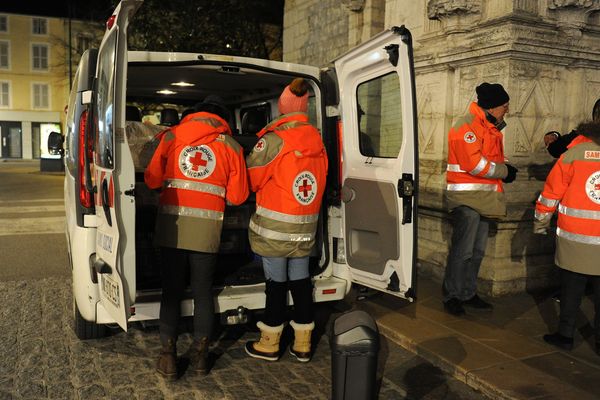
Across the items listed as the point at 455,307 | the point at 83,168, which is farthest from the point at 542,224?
the point at 83,168

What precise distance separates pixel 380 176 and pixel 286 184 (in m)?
0.72

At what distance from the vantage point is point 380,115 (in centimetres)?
598

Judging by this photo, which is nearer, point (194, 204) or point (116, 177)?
point (116, 177)

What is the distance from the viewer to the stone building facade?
5.35 meters

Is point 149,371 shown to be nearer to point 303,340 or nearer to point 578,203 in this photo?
point 303,340

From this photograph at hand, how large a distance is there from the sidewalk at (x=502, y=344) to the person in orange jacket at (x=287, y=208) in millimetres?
980

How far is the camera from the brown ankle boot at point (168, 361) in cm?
369

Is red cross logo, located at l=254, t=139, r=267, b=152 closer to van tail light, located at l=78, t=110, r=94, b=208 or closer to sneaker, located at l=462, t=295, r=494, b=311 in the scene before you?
van tail light, located at l=78, t=110, r=94, b=208

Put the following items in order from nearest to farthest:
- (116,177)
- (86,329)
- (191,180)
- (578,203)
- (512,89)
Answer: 1. (116,177)
2. (191,180)
3. (578,203)
4. (86,329)
5. (512,89)

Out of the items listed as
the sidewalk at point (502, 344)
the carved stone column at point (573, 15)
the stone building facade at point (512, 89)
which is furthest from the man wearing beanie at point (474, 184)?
the carved stone column at point (573, 15)

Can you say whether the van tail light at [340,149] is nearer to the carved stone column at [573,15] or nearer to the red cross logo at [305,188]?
the red cross logo at [305,188]

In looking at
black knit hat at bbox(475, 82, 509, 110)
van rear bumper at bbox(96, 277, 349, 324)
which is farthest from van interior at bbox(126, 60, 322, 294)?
black knit hat at bbox(475, 82, 509, 110)

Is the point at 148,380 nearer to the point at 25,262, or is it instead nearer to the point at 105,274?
the point at 105,274

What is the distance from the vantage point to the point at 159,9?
16.5 m
